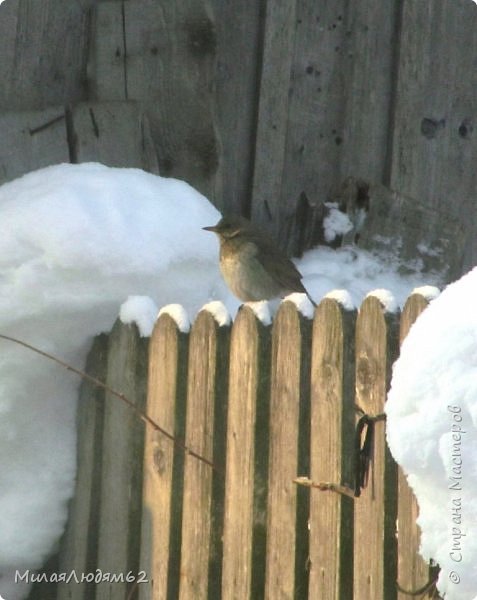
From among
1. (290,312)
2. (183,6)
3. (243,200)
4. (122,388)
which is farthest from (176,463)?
(183,6)

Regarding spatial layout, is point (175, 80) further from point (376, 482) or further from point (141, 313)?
point (376, 482)

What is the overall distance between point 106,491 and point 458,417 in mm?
2098

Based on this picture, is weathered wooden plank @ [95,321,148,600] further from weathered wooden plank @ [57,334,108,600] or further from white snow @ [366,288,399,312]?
white snow @ [366,288,399,312]

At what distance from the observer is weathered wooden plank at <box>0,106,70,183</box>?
4.65m

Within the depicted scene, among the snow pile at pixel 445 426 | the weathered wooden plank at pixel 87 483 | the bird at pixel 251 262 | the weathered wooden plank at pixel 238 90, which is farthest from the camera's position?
the weathered wooden plank at pixel 238 90

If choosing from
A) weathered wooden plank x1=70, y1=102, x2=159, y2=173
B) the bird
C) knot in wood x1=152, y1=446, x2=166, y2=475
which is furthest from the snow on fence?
weathered wooden plank x1=70, y1=102, x2=159, y2=173

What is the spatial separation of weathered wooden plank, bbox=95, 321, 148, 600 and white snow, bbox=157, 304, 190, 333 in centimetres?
20

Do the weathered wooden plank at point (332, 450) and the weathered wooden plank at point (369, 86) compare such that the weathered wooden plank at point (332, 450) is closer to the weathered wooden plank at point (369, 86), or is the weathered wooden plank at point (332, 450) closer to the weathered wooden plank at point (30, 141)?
the weathered wooden plank at point (30, 141)

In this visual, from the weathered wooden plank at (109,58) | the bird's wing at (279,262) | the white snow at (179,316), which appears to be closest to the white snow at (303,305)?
the white snow at (179,316)

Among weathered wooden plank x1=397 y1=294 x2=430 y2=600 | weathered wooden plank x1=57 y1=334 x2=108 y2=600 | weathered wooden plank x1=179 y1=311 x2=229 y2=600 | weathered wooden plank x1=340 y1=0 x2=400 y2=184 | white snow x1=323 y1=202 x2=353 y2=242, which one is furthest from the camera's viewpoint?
weathered wooden plank x1=340 y1=0 x2=400 y2=184

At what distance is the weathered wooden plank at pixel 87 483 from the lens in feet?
13.7

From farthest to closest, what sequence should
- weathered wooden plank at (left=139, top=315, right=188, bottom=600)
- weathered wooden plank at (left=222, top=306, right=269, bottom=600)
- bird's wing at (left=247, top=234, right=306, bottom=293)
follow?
bird's wing at (left=247, top=234, right=306, bottom=293) → weathered wooden plank at (left=139, top=315, right=188, bottom=600) → weathered wooden plank at (left=222, top=306, right=269, bottom=600)

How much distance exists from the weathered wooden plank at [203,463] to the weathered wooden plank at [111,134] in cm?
116

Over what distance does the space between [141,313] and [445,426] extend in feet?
6.33
